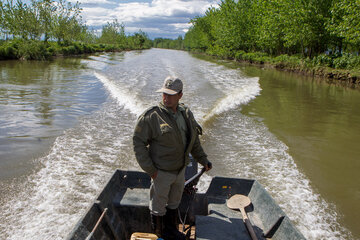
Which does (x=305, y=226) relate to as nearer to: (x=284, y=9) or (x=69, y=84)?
(x=69, y=84)

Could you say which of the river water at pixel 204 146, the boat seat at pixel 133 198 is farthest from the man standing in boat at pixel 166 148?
the river water at pixel 204 146

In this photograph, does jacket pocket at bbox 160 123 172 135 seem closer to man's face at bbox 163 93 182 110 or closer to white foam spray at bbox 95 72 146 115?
man's face at bbox 163 93 182 110

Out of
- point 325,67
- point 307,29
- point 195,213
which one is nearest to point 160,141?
point 195,213

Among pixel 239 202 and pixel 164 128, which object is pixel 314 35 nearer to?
pixel 239 202

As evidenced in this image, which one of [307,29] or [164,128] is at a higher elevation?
[307,29]

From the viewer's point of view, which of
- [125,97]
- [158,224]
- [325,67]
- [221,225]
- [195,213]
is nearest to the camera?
[158,224]

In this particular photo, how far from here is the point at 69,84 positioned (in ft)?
58.4

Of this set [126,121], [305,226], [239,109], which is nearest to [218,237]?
[305,226]

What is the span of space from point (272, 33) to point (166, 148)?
35553mm

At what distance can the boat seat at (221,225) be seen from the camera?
3717mm

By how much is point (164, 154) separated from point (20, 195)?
401cm

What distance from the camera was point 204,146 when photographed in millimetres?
8469

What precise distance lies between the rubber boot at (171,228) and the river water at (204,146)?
2.04 m

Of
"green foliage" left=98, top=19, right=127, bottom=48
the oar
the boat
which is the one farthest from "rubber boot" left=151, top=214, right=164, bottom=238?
"green foliage" left=98, top=19, right=127, bottom=48
